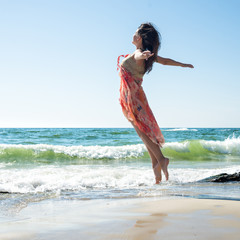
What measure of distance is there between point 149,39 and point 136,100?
28.3 inches

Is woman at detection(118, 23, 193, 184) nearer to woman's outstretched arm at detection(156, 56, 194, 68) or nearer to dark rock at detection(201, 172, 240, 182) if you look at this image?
woman's outstretched arm at detection(156, 56, 194, 68)

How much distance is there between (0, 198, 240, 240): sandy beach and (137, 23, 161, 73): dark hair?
172cm

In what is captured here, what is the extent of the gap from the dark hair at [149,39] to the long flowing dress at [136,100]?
128 millimetres

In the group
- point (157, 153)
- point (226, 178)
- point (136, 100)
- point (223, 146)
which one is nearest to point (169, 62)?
point (136, 100)

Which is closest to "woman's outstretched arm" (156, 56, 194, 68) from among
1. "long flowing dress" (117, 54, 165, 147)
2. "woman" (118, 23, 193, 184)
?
"woman" (118, 23, 193, 184)

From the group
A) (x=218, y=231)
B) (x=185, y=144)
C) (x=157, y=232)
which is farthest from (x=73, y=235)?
(x=185, y=144)

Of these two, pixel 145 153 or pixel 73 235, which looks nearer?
pixel 73 235

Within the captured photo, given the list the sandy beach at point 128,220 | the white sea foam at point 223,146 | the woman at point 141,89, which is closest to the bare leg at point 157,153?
the woman at point 141,89

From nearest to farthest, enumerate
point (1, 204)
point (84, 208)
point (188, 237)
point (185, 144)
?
point (188, 237), point (84, 208), point (1, 204), point (185, 144)

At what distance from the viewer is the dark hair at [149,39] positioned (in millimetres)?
3885

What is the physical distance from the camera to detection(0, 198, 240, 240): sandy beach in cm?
170

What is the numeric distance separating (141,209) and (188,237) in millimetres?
851

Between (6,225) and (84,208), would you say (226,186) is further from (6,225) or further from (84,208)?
(6,225)

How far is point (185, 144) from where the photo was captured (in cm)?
1291
